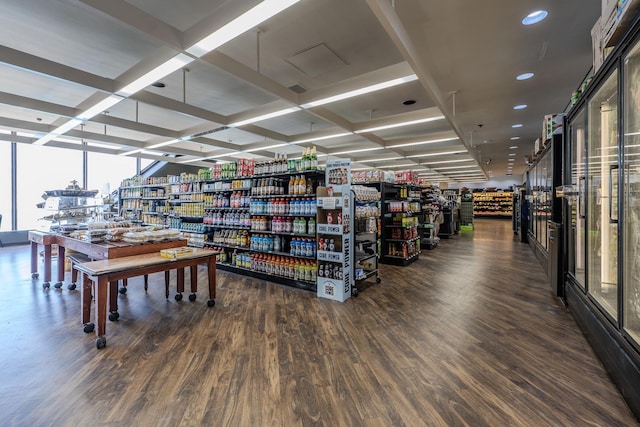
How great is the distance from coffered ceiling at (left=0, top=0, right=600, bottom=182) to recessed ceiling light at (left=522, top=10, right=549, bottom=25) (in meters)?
0.08

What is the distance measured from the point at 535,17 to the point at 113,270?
5.96 m

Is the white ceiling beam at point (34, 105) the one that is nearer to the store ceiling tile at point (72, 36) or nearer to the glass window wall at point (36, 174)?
the store ceiling tile at point (72, 36)

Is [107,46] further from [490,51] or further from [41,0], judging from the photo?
[490,51]

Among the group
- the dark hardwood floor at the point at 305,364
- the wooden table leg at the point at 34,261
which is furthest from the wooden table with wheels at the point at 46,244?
the dark hardwood floor at the point at 305,364

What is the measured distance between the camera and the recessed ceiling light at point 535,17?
145 inches

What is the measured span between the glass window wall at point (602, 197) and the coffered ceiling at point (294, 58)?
1.50 meters

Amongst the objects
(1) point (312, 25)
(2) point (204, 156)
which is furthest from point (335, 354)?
(2) point (204, 156)

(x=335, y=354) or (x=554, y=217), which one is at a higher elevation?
(x=554, y=217)

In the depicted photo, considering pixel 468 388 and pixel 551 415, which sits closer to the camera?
pixel 551 415

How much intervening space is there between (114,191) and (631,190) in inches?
482

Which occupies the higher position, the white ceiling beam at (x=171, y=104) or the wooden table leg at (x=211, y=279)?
the white ceiling beam at (x=171, y=104)

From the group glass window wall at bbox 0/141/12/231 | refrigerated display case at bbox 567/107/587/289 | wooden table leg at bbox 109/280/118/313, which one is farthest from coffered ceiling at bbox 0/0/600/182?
wooden table leg at bbox 109/280/118/313

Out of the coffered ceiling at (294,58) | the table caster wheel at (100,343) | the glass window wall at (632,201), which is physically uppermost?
the coffered ceiling at (294,58)

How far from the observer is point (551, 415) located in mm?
1889
